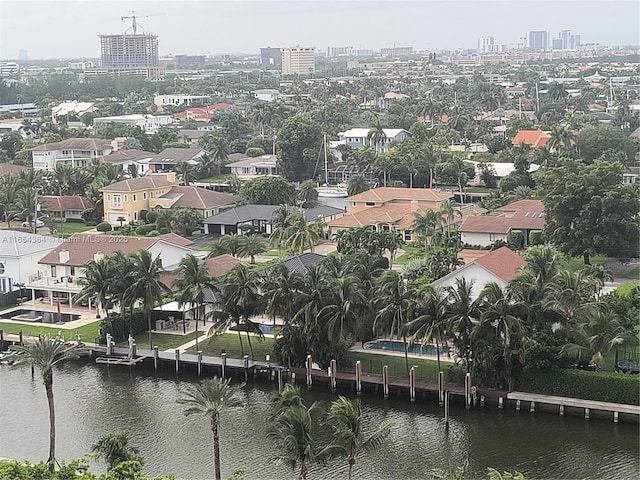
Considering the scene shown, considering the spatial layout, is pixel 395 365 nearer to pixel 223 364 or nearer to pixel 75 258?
pixel 223 364

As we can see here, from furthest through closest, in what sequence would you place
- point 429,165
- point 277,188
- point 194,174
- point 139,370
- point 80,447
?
point 194,174 < point 429,165 < point 277,188 < point 139,370 < point 80,447

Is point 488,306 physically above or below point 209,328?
above

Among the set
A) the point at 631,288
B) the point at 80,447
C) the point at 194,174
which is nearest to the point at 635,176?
the point at 631,288

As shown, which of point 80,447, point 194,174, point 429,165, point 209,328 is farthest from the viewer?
point 194,174

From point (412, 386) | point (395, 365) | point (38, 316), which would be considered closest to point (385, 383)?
point (412, 386)

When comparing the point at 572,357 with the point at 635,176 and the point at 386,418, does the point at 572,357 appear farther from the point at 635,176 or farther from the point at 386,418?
the point at 635,176

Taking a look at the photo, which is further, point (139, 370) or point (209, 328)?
point (209, 328)
